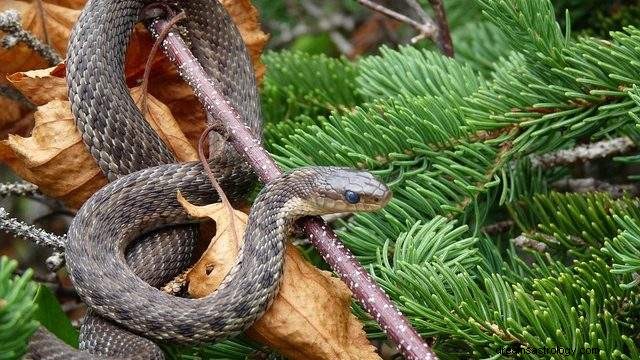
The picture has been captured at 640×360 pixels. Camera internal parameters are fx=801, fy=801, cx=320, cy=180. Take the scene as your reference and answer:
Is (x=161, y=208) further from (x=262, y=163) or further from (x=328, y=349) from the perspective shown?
(x=328, y=349)

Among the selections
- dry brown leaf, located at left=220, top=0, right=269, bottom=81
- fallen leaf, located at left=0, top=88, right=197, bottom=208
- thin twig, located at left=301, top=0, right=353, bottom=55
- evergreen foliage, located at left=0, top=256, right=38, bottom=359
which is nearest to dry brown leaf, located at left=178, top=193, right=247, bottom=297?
fallen leaf, located at left=0, top=88, right=197, bottom=208

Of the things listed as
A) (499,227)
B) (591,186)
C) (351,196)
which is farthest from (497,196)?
(351,196)

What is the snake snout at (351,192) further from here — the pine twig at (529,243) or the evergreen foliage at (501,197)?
the pine twig at (529,243)

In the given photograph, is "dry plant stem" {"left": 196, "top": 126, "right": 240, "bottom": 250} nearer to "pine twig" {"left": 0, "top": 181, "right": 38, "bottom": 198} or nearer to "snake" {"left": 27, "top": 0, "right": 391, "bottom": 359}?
"snake" {"left": 27, "top": 0, "right": 391, "bottom": 359}

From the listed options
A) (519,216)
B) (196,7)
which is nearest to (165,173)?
(196,7)

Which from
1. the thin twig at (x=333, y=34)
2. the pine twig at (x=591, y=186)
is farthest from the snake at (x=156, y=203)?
the thin twig at (x=333, y=34)
